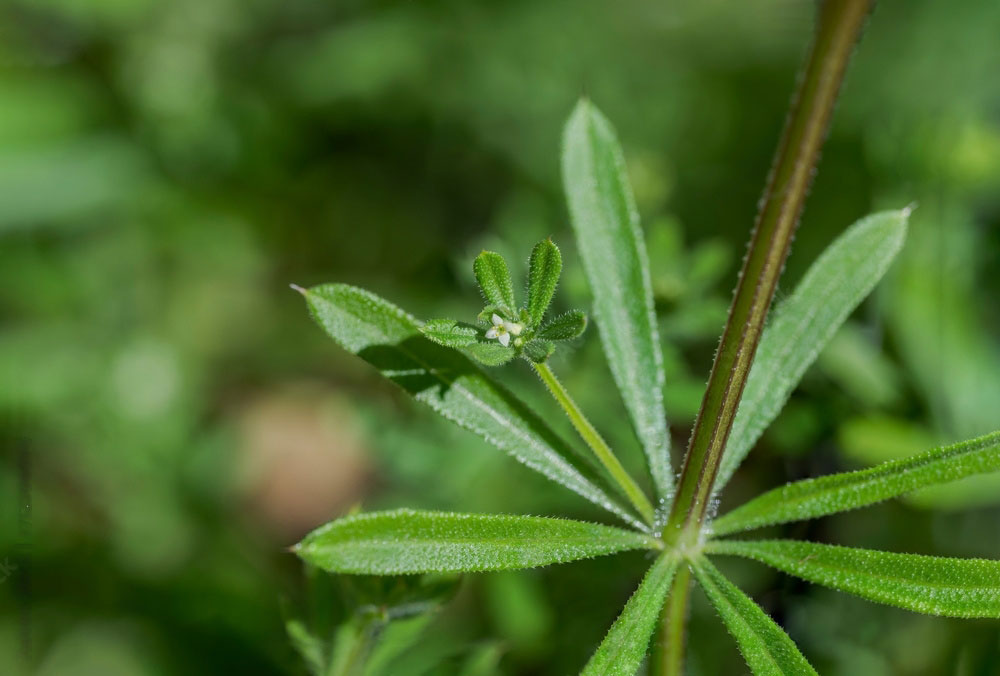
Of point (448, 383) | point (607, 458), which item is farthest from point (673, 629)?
point (448, 383)

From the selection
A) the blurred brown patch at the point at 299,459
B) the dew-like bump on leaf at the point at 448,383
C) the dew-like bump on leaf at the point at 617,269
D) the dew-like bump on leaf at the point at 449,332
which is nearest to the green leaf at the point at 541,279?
the dew-like bump on leaf at the point at 449,332

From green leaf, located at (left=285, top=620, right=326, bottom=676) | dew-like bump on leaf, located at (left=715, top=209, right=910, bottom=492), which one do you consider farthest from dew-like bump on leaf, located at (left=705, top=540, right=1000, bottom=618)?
green leaf, located at (left=285, top=620, right=326, bottom=676)

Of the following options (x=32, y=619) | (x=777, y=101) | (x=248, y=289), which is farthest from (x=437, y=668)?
(x=777, y=101)

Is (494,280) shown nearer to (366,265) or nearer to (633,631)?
(633,631)

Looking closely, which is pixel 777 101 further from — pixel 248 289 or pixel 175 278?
pixel 175 278

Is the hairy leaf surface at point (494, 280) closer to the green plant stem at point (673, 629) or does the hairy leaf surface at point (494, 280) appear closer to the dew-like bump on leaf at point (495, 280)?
the dew-like bump on leaf at point (495, 280)

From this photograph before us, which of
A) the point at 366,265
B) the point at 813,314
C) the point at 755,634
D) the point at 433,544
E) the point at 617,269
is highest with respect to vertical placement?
the point at 366,265

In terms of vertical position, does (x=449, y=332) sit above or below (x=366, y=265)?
below
